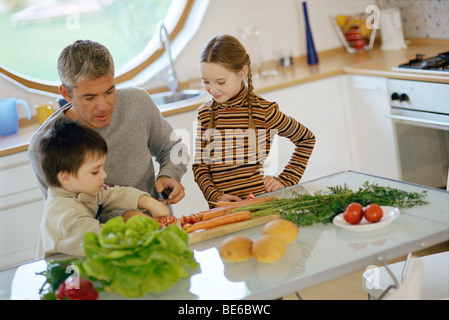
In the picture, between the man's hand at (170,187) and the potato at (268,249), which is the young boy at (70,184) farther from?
the potato at (268,249)

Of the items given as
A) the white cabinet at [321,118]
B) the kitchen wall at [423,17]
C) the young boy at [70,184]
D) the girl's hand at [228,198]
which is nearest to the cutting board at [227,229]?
the young boy at [70,184]

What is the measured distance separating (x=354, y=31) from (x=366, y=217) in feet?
8.66

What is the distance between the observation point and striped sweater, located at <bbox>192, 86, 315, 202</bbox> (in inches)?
87.0

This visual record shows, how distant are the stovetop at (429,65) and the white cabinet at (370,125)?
148 millimetres

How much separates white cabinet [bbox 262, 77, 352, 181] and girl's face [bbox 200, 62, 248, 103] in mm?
1184

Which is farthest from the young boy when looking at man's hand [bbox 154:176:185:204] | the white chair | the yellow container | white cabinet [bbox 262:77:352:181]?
white cabinet [bbox 262:77:352:181]

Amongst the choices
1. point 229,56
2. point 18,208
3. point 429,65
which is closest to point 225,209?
point 229,56

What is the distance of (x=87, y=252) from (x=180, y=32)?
269 centimetres

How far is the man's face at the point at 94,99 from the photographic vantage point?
2.02 meters

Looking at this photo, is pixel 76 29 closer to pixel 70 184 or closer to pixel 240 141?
Result: pixel 240 141

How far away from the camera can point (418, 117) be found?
3076 mm
